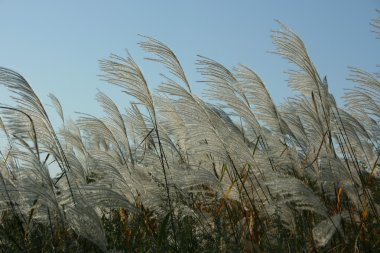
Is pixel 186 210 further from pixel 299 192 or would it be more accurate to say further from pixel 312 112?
pixel 312 112

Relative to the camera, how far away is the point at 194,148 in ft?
10.5

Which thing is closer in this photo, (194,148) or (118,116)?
(194,148)

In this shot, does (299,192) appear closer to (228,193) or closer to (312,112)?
Answer: (228,193)

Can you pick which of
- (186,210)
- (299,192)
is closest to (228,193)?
(186,210)

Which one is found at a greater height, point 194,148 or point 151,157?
point 194,148

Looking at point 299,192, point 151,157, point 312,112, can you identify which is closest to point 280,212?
point 299,192

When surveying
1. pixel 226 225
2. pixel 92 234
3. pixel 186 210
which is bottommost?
pixel 226 225

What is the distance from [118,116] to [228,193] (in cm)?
173

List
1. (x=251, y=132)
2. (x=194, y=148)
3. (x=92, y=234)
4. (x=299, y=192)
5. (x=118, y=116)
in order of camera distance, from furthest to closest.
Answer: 1. (x=251, y=132)
2. (x=118, y=116)
3. (x=194, y=148)
4. (x=299, y=192)
5. (x=92, y=234)

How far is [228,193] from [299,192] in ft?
1.91

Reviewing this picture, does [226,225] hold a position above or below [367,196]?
below

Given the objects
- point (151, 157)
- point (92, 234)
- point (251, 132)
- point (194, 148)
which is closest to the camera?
point (92, 234)

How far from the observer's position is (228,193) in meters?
3.40

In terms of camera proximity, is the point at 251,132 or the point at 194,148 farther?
the point at 251,132
